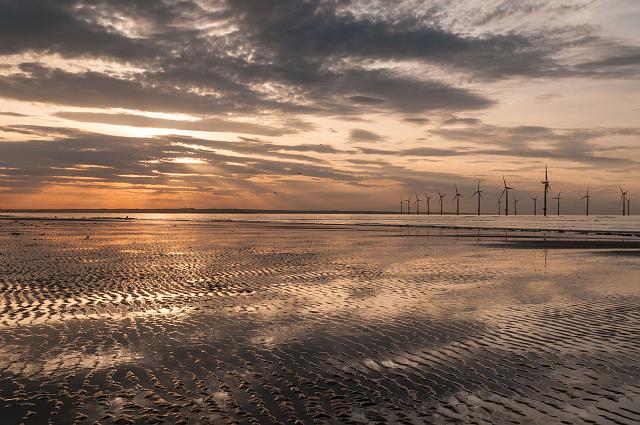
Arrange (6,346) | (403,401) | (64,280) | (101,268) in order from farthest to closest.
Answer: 1. (101,268)
2. (64,280)
3. (6,346)
4. (403,401)

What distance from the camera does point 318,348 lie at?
14.6 meters

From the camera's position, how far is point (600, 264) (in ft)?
122

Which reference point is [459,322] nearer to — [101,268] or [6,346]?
[6,346]

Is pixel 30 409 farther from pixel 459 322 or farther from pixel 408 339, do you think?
pixel 459 322

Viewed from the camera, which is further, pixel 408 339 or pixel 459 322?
pixel 459 322

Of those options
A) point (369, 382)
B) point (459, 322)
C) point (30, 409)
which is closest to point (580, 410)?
point (369, 382)

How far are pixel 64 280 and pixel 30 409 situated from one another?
62.5 feet

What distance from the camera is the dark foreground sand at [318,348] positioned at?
10.2m

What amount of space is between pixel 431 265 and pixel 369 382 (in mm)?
24874

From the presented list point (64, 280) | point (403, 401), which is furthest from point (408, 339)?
point (64, 280)

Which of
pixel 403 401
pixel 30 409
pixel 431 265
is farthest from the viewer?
pixel 431 265

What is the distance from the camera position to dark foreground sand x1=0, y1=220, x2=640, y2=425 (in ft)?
33.3

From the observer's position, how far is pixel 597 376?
1211 cm

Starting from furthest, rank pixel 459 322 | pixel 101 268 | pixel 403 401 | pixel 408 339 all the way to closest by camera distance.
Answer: pixel 101 268 < pixel 459 322 < pixel 408 339 < pixel 403 401
